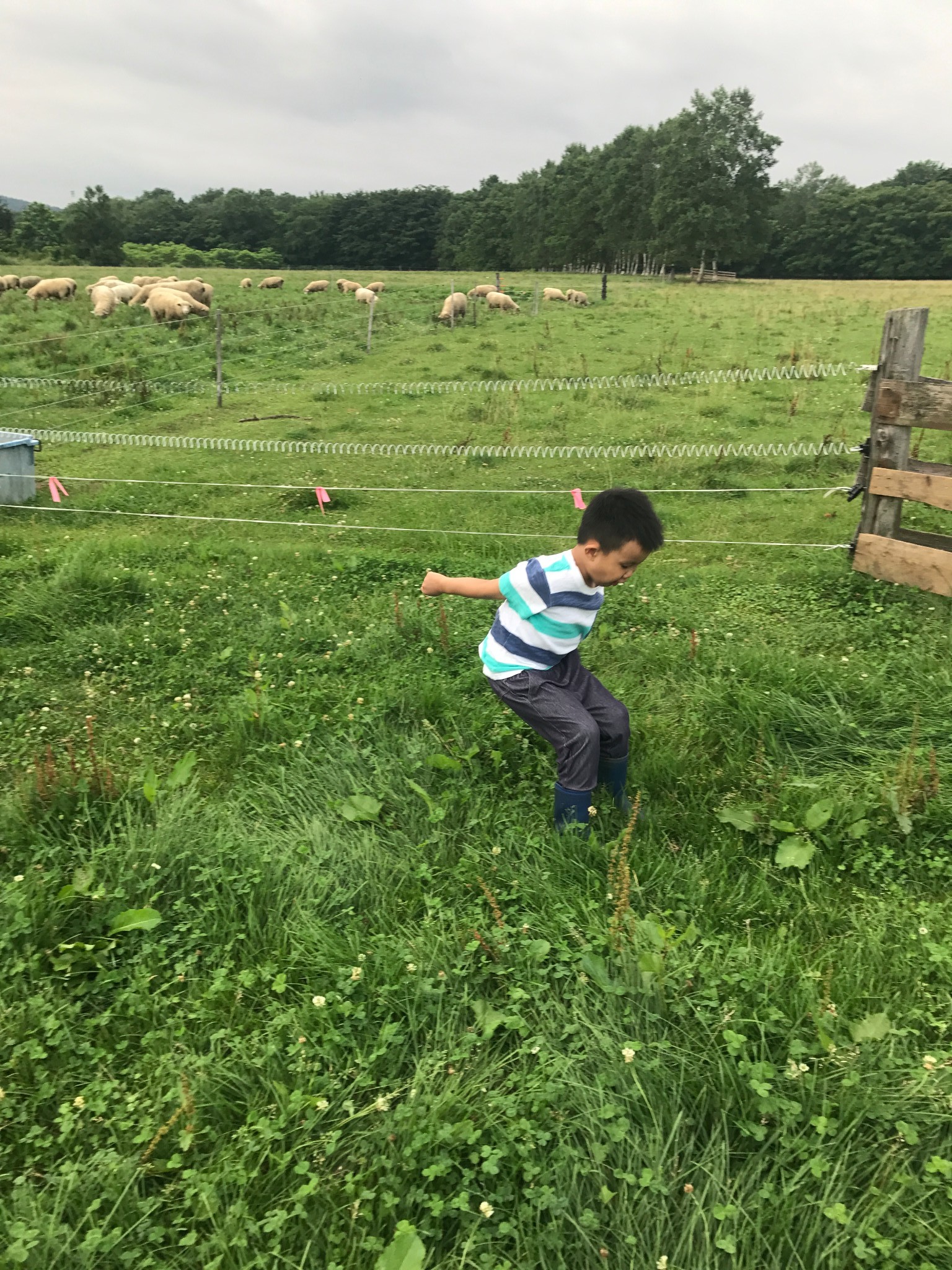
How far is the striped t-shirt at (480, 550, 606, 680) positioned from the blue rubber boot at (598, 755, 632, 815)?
57cm

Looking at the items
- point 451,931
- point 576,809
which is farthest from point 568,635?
point 451,931

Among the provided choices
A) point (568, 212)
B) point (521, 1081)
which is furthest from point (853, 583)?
point (568, 212)

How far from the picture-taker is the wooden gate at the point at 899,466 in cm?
564

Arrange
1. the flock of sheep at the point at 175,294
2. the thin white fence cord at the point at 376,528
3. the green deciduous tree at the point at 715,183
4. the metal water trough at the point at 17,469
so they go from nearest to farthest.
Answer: the thin white fence cord at the point at 376,528 < the metal water trough at the point at 17,469 < the flock of sheep at the point at 175,294 < the green deciduous tree at the point at 715,183

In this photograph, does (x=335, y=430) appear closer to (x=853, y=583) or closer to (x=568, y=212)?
(x=853, y=583)

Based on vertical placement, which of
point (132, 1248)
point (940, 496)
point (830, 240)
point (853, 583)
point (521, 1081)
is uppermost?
point (830, 240)

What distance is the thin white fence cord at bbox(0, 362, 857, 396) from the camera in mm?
14719

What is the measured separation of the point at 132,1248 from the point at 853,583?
589cm

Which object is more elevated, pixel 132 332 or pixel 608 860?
pixel 132 332

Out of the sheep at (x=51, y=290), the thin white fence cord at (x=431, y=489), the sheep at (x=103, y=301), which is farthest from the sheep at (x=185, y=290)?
the thin white fence cord at (x=431, y=489)

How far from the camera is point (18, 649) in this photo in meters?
5.38

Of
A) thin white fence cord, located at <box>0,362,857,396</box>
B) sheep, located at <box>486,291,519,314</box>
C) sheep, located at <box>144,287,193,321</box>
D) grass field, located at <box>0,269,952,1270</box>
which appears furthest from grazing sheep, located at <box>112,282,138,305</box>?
grass field, located at <box>0,269,952,1270</box>

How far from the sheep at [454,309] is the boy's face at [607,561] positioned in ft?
73.6

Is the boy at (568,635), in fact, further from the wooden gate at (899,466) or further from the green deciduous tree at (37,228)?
the green deciduous tree at (37,228)
